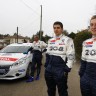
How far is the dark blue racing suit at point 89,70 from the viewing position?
3537mm

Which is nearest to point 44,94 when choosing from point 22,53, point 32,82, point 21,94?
point 21,94

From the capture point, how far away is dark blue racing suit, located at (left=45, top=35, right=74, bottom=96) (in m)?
4.49

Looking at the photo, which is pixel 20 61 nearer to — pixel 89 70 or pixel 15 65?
pixel 15 65

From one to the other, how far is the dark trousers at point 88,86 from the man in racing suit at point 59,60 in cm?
81

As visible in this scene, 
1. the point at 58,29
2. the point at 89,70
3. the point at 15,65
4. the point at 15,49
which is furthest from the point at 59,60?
the point at 15,49

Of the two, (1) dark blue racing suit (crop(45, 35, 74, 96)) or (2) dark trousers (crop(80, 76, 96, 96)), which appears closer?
(2) dark trousers (crop(80, 76, 96, 96))

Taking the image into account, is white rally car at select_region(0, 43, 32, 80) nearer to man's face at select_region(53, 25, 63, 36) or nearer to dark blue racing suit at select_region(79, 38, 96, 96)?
man's face at select_region(53, 25, 63, 36)

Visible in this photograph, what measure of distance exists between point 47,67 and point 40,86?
3.34m

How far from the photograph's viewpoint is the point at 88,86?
3.58 metres

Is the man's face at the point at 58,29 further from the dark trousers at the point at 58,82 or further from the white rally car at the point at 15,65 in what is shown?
the white rally car at the point at 15,65

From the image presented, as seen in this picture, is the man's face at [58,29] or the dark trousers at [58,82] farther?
the man's face at [58,29]

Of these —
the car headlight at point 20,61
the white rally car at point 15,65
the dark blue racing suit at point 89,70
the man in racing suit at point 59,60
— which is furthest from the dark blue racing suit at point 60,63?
the car headlight at point 20,61

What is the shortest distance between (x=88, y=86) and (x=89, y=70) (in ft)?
0.80

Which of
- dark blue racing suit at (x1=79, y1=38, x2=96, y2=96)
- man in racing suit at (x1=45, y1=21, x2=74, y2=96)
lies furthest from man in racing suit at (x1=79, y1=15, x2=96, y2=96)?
man in racing suit at (x1=45, y1=21, x2=74, y2=96)
